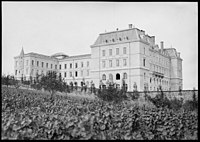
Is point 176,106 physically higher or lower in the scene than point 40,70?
lower

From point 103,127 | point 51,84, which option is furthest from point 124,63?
point 103,127

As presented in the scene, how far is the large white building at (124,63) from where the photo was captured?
4238 centimetres

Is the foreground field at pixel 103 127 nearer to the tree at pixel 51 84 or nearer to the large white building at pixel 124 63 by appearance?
the tree at pixel 51 84

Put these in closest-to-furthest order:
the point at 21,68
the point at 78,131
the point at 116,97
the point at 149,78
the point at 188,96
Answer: the point at 78,131, the point at 116,97, the point at 188,96, the point at 149,78, the point at 21,68

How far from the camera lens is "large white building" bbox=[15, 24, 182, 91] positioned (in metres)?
42.4

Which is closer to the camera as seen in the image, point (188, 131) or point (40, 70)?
point (188, 131)

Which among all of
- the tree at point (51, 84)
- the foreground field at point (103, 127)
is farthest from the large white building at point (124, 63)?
the foreground field at point (103, 127)

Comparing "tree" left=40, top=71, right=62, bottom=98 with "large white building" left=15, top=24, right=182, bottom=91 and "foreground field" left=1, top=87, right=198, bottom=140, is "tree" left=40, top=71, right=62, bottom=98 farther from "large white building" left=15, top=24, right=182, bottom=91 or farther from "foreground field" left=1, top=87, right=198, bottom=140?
"large white building" left=15, top=24, right=182, bottom=91

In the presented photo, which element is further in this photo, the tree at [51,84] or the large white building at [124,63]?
the large white building at [124,63]

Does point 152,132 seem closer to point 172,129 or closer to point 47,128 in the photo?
point 172,129

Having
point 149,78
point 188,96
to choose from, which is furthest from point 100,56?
point 188,96

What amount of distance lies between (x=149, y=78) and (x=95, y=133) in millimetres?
39543

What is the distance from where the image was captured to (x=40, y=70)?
53.8 metres

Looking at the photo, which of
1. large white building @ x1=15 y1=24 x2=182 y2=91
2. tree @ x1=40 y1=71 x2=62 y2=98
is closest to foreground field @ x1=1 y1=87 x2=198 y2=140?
tree @ x1=40 y1=71 x2=62 y2=98
